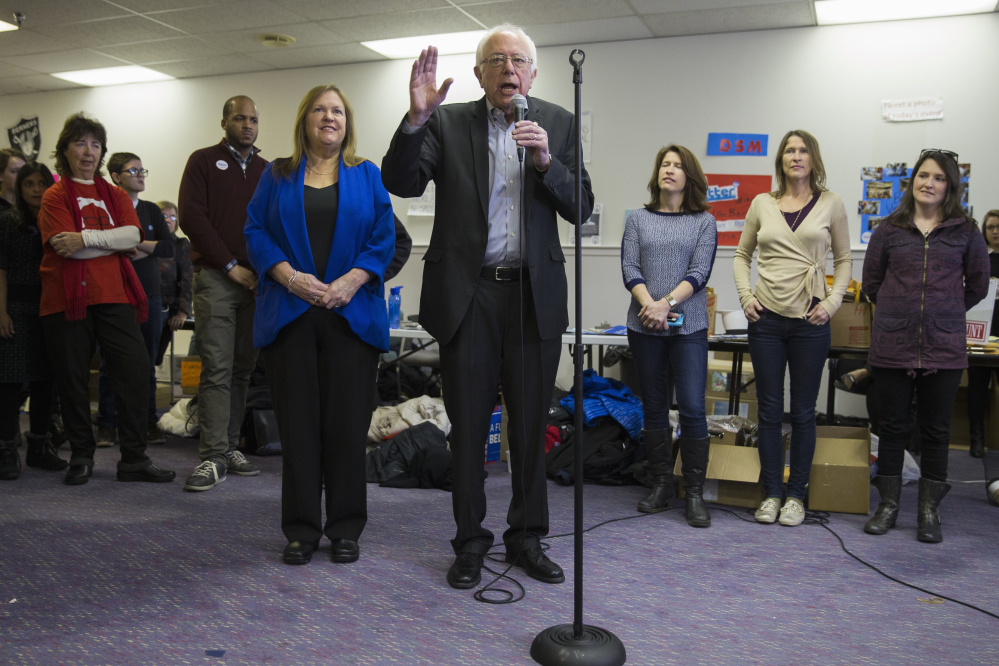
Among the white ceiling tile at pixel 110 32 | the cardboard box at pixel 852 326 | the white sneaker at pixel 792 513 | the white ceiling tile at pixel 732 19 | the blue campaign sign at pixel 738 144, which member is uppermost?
the white ceiling tile at pixel 110 32

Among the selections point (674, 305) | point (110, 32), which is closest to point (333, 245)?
point (674, 305)

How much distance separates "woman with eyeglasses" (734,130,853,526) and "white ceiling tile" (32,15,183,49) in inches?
194

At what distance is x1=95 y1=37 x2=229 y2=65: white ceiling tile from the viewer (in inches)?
245

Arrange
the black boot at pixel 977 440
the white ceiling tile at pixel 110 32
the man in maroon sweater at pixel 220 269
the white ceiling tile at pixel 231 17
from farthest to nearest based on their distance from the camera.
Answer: the white ceiling tile at pixel 110 32, the white ceiling tile at pixel 231 17, the black boot at pixel 977 440, the man in maroon sweater at pixel 220 269

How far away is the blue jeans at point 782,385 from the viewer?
2.90m

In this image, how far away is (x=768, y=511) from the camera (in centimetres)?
296

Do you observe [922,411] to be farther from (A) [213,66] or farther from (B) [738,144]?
(A) [213,66]

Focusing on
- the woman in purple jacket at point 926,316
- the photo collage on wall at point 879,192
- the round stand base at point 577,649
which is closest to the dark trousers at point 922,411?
the woman in purple jacket at point 926,316

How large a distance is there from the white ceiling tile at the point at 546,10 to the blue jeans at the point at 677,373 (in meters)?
2.97

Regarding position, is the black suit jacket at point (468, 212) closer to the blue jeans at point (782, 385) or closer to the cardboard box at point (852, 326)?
the blue jeans at point (782, 385)

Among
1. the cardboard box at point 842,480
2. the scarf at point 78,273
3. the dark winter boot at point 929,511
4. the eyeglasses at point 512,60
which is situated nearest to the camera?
the eyeglasses at point 512,60

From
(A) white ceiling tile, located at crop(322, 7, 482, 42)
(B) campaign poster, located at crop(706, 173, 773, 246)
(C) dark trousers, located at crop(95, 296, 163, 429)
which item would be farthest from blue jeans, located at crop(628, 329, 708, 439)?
(A) white ceiling tile, located at crop(322, 7, 482, 42)

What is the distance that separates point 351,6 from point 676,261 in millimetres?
3460

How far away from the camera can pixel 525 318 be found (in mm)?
2182
